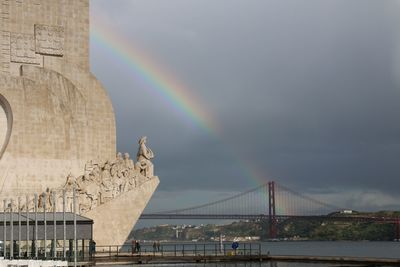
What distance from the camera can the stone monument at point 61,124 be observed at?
40.4 m

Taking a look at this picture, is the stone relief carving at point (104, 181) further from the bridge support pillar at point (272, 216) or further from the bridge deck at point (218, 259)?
the bridge support pillar at point (272, 216)

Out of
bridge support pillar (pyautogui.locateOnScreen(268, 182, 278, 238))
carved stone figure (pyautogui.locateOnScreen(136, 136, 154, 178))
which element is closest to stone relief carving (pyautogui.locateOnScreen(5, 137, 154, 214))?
carved stone figure (pyautogui.locateOnScreen(136, 136, 154, 178))

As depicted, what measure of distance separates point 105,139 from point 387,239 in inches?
1957

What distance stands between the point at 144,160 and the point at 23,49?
8020mm

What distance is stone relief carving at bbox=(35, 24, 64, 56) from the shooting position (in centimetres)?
4266

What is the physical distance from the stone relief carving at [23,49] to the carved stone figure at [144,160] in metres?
6.57

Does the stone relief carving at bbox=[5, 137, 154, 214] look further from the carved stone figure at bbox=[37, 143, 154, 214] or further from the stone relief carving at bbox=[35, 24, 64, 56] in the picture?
the stone relief carving at bbox=[35, 24, 64, 56]

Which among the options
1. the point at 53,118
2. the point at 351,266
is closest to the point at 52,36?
the point at 53,118

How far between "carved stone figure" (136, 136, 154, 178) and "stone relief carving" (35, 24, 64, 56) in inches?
244

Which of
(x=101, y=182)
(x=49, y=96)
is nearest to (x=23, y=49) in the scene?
(x=49, y=96)

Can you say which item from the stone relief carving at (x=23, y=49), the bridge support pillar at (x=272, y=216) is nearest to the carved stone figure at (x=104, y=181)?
the stone relief carving at (x=23, y=49)

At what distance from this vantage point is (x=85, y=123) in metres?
42.7

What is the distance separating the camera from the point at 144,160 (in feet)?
139

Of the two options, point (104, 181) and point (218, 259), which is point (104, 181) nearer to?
point (104, 181)
